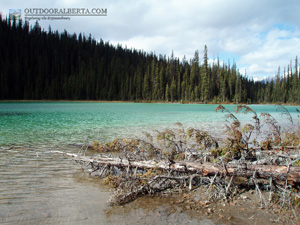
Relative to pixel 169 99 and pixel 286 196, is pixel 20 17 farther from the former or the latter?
pixel 286 196

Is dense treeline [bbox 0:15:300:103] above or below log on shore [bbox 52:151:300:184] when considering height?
above

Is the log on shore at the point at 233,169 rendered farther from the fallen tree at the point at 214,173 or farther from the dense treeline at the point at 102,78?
the dense treeline at the point at 102,78

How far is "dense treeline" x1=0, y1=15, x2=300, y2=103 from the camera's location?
288 ft

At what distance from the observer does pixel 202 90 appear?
83.5 m

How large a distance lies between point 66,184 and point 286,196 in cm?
474

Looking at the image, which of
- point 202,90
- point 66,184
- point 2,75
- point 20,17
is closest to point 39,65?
point 2,75

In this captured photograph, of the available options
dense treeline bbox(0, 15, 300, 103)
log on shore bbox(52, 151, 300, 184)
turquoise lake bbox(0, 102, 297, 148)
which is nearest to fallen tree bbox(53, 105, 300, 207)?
log on shore bbox(52, 151, 300, 184)

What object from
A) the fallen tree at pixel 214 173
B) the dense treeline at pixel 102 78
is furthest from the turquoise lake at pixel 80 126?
the dense treeline at pixel 102 78

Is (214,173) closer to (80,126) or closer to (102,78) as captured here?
(80,126)

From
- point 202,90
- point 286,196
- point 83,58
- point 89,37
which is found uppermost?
point 89,37

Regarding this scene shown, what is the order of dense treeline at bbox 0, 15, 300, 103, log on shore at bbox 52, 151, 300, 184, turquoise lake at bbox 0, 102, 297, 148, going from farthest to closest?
dense treeline at bbox 0, 15, 300, 103, turquoise lake at bbox 0, 102, 297, 148, log on shore at bbox 52, 151, 300, 184

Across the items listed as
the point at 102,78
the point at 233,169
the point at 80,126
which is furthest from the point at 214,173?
the point at 102,78

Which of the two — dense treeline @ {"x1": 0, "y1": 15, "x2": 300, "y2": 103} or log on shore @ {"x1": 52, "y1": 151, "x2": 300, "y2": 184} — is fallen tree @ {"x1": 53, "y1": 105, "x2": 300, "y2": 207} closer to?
log on shore @ {"x1": 52, "y1": 151, "x2": 300, "y2": 184}

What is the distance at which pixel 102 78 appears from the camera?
111438 mm
